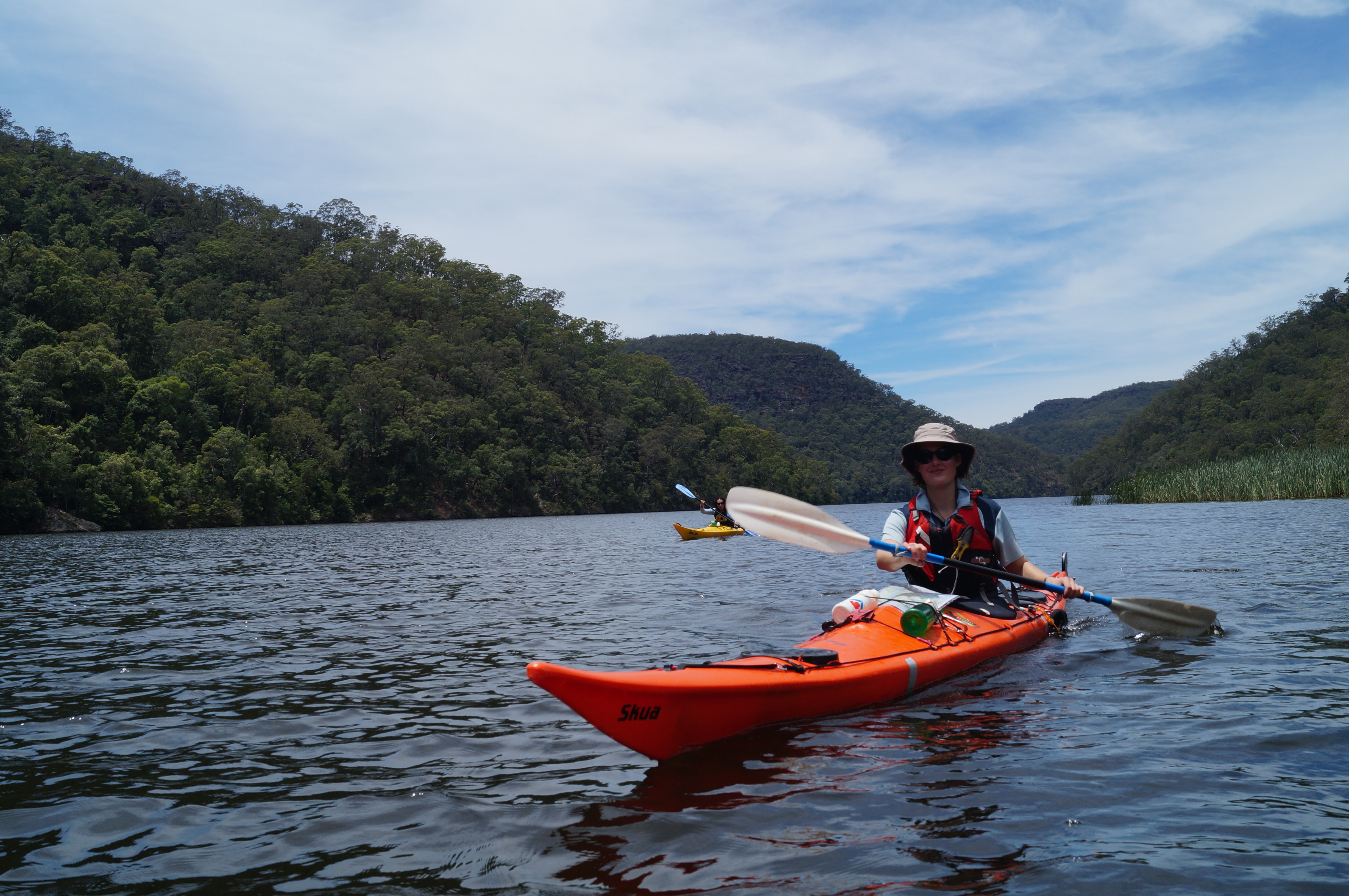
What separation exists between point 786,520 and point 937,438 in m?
1.20

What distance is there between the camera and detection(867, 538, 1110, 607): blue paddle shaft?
19.0ft

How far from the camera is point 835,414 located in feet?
433

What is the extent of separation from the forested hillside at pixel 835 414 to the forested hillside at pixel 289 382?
67.8 ft

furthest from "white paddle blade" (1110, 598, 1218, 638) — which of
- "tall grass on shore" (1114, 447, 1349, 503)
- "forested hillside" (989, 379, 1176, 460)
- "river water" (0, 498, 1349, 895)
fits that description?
"forested hillside" (989, 379, 1176, 460)

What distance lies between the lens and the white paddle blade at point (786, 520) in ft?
20.0

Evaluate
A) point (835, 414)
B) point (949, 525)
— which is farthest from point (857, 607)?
point (835, 414)

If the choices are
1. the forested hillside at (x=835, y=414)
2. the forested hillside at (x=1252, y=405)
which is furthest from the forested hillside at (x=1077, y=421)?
the forested hillside at (x=1252, y=405)

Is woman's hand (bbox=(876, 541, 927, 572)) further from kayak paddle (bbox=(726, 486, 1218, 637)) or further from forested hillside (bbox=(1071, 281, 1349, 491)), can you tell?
forested hillside (bbox=(1071, 281, 1349, 491))

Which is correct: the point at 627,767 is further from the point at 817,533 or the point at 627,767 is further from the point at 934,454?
the point at 934,454

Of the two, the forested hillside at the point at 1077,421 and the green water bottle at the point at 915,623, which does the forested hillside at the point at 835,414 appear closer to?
the forested hillside at the point at 1077,421

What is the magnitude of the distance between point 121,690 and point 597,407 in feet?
247

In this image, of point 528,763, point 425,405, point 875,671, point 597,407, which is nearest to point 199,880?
point 528,763

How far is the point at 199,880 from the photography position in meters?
2.99

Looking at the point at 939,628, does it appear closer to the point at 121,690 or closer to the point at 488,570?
the point at 121,690
